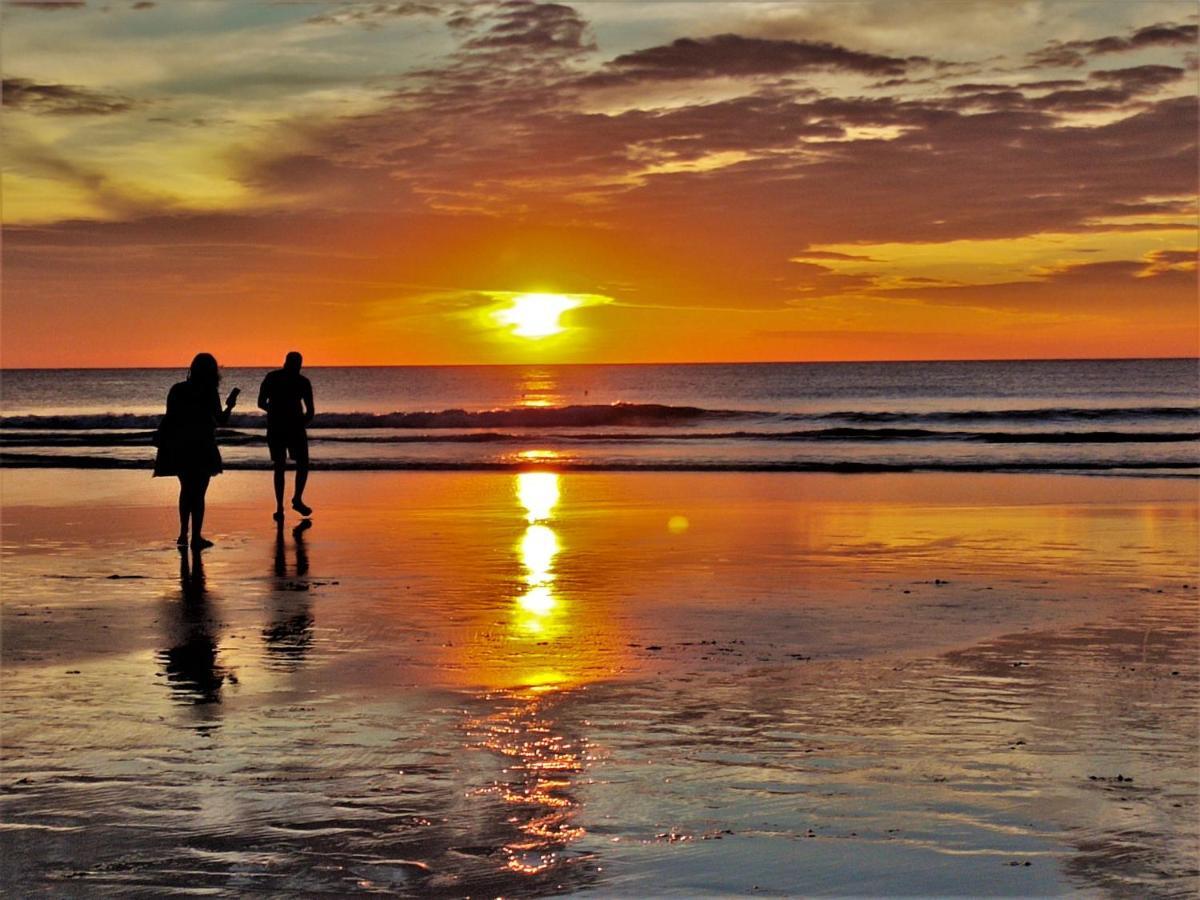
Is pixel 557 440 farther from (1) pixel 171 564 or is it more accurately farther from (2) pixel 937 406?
(2) pixel 937 406

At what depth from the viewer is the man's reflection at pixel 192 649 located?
7156 millimetres

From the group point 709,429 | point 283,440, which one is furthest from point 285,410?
point 709,429

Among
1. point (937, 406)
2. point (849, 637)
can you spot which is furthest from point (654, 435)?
point (937, 406)

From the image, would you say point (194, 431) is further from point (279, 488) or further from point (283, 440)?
point (283, 440)

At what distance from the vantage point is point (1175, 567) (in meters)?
11.9

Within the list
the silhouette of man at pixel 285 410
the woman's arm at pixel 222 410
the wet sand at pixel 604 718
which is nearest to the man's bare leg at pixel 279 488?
the silhouette of man at pixel 285 410

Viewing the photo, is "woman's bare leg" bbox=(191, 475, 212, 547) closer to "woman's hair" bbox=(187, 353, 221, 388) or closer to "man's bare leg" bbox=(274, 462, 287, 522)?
"woman's hair" bbox=(187, 353, 221, 388)

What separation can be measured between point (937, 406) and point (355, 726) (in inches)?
2871

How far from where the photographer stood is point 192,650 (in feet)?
27.3

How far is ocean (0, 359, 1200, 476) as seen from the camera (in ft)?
89.3

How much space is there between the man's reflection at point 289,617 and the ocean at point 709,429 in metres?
13.8

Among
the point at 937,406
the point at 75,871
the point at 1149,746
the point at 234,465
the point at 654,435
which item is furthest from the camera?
the point at 937,406

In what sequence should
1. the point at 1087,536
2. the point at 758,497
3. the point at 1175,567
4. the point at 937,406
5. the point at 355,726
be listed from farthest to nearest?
1. the point at 937,406
2. the point at 758,497
3. the point at 1087,536
4. the point at 1175,567
5. the point at 355,726

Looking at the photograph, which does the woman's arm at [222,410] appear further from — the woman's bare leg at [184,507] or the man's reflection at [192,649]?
the man's reflection at [192,649]
